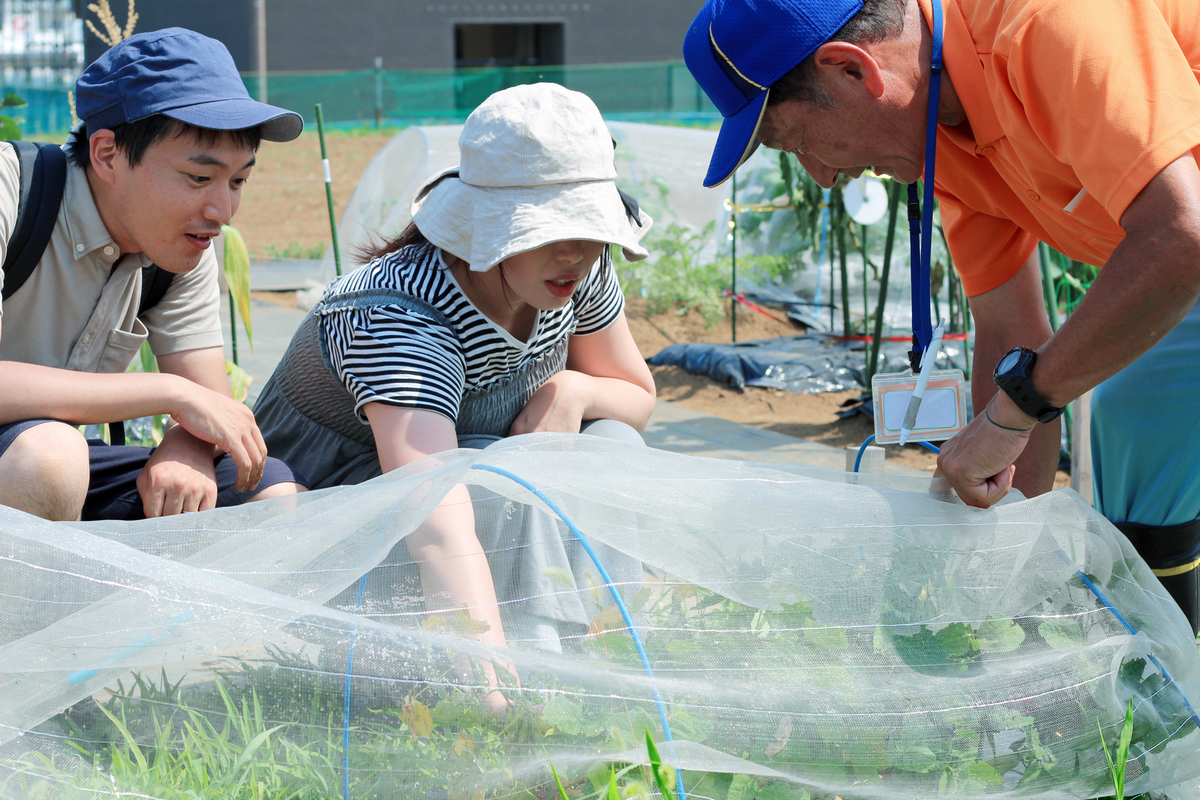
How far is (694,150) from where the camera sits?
8203 millimetres

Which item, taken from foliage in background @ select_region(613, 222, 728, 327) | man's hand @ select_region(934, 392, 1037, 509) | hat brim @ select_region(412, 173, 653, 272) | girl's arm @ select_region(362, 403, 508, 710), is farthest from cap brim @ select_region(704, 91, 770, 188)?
foliage in background @ select_region(613, 222, 728, 327)

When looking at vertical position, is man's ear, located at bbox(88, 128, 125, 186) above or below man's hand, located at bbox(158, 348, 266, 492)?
above

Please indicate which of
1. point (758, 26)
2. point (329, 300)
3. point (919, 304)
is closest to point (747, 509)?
point (919, 304)

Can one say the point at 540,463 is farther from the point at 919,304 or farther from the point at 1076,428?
the point at 1076,428

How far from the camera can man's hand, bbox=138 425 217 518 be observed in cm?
176

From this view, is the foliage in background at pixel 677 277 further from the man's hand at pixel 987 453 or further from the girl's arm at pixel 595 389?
the man's hand at pixel 987 453

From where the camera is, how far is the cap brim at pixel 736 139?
5.14ft

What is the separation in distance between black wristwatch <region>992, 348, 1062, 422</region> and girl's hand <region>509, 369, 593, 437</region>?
0.86 m

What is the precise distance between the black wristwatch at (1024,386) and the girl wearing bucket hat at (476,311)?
0.65 meters

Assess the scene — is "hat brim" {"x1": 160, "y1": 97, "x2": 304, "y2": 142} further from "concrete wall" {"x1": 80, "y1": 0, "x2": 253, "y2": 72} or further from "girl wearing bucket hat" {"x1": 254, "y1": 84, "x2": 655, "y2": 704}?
"concrete wall" {"x1": 80, "y1": 0, "x2": 253, "y2": 72}

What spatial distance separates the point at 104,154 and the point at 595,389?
977 mm

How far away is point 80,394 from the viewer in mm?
1734

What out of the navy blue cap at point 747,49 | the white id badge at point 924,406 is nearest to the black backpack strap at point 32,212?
the navy blue cap at point 747,49

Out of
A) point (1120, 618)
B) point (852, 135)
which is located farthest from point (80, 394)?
point (1120, 618)
